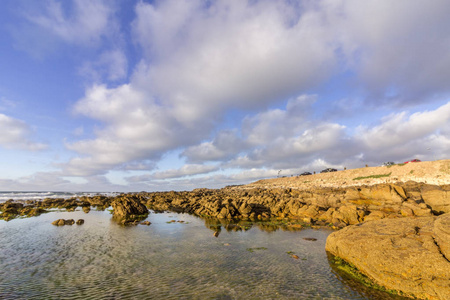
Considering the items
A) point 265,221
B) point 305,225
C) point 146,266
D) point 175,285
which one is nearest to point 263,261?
point 175,285

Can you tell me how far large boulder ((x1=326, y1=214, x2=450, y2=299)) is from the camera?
10.0m

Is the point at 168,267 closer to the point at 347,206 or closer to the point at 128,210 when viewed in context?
the point at 347,206

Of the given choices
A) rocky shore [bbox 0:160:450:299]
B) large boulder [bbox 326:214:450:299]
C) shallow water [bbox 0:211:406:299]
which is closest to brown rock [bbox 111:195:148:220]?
rocky shore [bbox 0:160:450:299]

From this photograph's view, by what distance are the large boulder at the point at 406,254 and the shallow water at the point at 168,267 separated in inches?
47.4

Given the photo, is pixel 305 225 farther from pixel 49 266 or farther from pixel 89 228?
pixel 89 228

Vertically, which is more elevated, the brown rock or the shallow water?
the brown rock

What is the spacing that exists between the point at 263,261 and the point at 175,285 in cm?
705

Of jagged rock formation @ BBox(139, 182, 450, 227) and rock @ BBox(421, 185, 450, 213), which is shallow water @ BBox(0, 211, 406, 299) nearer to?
jagged rock formation @ BBox(139, 182, 450, 227)

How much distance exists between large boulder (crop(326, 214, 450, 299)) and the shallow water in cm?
120

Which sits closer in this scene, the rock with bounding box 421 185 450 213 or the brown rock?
the rock with bounding box 421 185 450 213

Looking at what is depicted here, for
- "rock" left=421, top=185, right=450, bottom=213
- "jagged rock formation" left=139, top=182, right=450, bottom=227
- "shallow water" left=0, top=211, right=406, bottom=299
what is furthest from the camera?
"jagged rock formation" left=139, top=182, right=450, bottom=227

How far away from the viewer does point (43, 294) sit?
10.7 meters

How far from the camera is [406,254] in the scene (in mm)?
11188

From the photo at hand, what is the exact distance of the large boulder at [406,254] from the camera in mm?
10023
